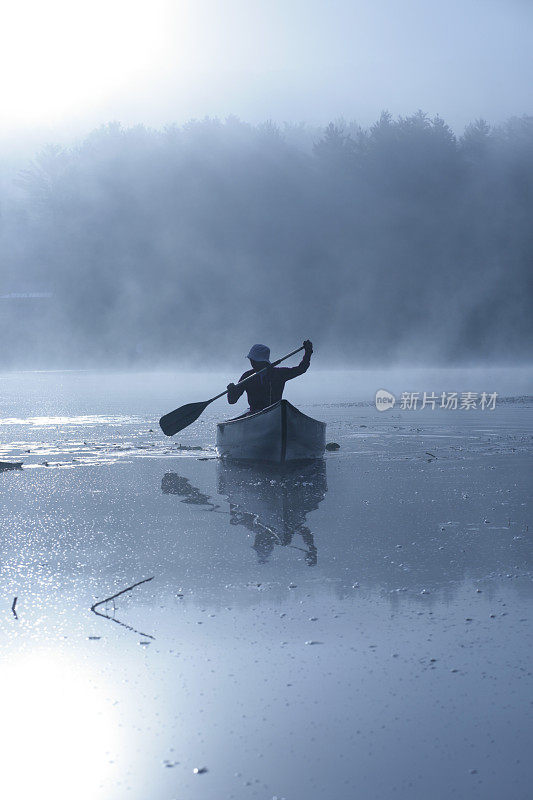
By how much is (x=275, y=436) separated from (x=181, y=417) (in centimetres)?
385

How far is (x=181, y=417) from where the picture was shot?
656 inches

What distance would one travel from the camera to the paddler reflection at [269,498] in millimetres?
7781

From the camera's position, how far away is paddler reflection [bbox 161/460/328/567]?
7781 mm

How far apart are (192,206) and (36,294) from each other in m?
14.8

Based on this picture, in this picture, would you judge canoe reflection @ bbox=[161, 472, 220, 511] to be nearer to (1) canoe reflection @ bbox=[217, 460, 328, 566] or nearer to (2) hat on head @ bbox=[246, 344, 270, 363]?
(1) canoe reflection @ bbox=[217, 460, 328, 566]

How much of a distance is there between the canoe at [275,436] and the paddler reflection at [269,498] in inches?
10.1

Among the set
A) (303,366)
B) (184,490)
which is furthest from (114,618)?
(303,366)

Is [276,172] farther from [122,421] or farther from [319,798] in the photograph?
[319,798]

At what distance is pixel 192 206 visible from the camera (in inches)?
2916

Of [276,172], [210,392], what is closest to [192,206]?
[276,172]

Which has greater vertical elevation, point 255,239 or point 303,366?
point 255,239

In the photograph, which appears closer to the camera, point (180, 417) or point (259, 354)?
point (259, 354)

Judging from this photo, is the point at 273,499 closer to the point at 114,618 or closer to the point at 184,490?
the point at 184,490

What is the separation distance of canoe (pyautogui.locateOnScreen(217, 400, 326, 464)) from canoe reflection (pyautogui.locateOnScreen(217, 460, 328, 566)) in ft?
0.86
